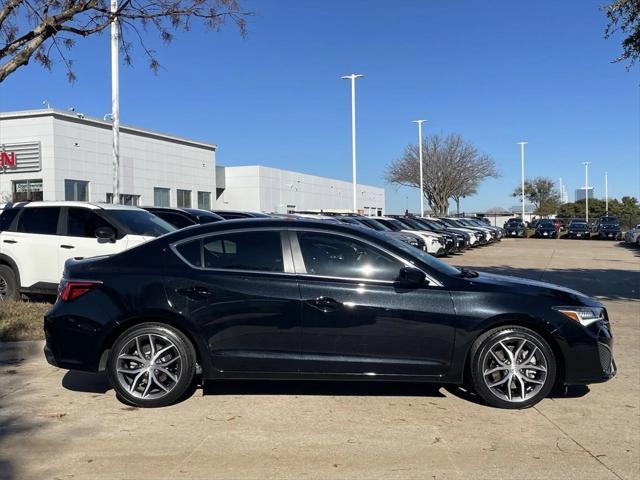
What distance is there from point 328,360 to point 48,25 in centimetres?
621

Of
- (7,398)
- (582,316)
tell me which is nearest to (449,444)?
(582,316)

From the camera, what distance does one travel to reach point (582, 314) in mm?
5121

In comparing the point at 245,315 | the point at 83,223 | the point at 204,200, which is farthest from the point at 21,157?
the point at 245,315

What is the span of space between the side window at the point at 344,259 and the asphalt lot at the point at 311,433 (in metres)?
1.15

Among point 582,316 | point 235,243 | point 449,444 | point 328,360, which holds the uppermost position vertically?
point 235,243

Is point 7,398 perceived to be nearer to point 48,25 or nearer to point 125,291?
point 125,291

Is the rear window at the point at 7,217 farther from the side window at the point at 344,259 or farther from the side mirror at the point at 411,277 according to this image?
the side mirror at the point at 411,277

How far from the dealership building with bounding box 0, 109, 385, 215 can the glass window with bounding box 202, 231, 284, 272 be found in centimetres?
3012

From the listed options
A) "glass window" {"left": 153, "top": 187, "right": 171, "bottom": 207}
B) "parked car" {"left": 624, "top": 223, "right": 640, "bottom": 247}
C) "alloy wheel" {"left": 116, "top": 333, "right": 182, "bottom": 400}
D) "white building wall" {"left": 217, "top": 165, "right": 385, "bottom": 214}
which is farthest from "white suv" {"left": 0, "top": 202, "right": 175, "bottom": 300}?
"white building wall" {"left": 217, "top": 165, "right": 385, "bottom": 214}

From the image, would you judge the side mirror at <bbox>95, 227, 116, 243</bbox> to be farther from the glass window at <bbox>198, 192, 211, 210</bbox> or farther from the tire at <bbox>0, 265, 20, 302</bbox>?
the glass window at <bbox>198, 192, 211, 210</bbox>

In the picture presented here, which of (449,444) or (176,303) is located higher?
(176,303)

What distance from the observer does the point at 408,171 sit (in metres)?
58.6

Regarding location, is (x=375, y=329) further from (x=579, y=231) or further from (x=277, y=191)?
(x=277, y=191)

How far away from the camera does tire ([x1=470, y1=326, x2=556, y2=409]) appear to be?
5.02 metres
